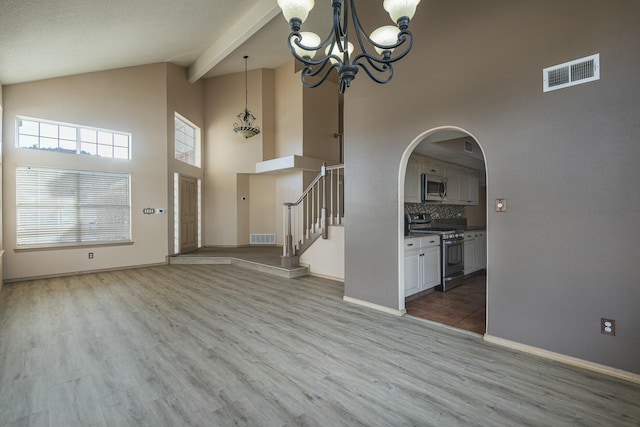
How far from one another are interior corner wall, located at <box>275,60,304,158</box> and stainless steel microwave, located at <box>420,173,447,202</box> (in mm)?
3634

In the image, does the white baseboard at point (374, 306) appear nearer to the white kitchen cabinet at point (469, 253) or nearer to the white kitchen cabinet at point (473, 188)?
the white kitchen cabinet at point (469, 253)

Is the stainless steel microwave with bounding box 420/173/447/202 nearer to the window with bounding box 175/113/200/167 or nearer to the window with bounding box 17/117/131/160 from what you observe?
the window with bounding box 175/113/200/167

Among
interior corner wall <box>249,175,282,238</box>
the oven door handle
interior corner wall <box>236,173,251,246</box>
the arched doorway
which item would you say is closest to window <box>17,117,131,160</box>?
interior corner wall <box>236,173,251,246</box>

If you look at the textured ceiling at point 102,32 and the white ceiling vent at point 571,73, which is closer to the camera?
the white ceiling vent at point 571,73

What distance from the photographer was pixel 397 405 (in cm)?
185

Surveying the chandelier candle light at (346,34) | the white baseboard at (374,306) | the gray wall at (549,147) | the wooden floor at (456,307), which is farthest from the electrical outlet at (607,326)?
the chandelier candle light at (346,34)

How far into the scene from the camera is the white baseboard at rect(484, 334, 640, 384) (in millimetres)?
2123

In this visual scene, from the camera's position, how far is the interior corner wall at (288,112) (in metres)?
7.74

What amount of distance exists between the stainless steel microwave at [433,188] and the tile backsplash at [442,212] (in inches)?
12.4

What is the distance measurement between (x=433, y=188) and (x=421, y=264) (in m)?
1.65

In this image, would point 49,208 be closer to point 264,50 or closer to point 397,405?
point 264,50

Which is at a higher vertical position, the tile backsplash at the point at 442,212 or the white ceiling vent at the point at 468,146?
the white ceiling vent at the point at 468,146

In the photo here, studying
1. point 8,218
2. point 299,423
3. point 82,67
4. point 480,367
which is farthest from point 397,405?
point 82,67

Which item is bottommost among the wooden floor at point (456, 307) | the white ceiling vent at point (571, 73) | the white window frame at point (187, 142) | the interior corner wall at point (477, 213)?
the wooden floor at point (456, 307)
